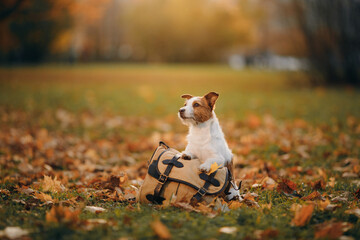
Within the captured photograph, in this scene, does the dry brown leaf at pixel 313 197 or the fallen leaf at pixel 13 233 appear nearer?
the fallen leaf at pixel 13 233

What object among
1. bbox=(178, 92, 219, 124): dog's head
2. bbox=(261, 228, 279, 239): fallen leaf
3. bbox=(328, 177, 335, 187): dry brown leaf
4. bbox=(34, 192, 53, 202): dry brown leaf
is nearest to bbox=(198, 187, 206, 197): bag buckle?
bbox=(178, 92, 219, 124): dog's head

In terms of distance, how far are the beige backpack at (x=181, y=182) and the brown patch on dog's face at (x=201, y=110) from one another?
425 millimetres

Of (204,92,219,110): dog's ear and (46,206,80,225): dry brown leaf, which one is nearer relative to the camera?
(46,206,80,225): dry brown leaf

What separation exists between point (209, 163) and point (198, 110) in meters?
0.53

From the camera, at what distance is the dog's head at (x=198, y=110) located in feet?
11.5

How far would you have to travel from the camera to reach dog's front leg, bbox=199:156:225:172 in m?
3.43

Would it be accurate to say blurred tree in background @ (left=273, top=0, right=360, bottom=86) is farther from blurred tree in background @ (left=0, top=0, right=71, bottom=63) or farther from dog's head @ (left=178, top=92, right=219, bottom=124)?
dog's head @ (left=178, top=92, right=219, bottom=124)

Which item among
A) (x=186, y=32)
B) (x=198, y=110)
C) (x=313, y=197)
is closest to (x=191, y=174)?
(x=198, y=110)

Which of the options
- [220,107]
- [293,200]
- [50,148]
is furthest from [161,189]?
[220,107]

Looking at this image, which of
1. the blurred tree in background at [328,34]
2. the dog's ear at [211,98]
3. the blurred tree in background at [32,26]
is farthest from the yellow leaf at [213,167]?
the blurred tree in background at [328,34]

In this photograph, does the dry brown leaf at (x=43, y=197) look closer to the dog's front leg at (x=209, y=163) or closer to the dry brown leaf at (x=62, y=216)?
the dry brown leaf at (x=62, y=216)

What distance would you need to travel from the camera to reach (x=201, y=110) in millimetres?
3541

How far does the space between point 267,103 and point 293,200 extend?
9.12m

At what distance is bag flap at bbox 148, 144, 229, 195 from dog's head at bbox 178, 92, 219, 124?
1.34ft
